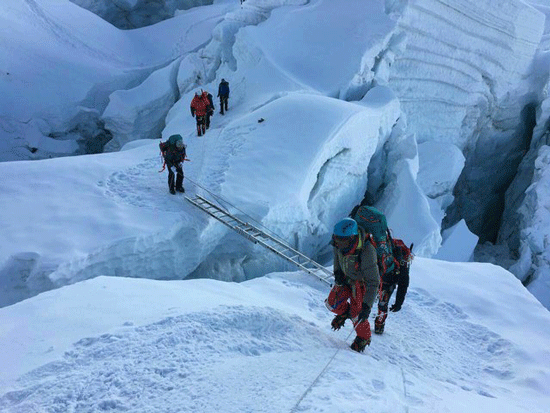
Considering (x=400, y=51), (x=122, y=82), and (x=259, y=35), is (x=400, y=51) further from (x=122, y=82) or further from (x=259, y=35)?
(x=122, y=82)

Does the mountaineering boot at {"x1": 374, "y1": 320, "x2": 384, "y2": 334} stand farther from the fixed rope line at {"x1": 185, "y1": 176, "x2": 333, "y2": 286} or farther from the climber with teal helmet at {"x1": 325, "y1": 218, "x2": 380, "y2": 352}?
the fixed rope line at {"x1": 185, "y1": 176, "x2": 333, "y2": 286}

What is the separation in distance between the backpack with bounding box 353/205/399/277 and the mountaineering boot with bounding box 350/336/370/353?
605mm

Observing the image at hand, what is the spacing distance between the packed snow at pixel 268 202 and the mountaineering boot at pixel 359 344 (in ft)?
0.50

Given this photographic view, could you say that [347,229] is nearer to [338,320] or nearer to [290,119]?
[338,320]

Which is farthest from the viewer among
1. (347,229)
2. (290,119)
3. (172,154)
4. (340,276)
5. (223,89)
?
(223,89)

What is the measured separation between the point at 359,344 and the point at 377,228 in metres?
1.03

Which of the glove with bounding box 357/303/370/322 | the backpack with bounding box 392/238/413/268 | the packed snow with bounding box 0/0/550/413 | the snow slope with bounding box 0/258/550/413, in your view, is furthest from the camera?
the backpack with bounding box 392/238/413/268

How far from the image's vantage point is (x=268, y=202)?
696 cm

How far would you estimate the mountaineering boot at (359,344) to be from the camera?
12.1 feet

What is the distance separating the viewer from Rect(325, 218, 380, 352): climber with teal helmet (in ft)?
10.8

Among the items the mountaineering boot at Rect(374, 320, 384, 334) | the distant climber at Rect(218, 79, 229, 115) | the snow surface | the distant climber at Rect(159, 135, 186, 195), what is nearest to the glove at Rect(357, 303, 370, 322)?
the mountaineering boot at Rect(374, 320, 384, 334)

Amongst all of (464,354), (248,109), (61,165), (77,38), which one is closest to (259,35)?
(248,109)

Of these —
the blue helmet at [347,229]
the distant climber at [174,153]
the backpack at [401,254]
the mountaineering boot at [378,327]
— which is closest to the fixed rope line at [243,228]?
the distant climber at [174,153]

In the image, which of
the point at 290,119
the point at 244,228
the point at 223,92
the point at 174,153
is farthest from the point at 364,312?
the point at 223,92
